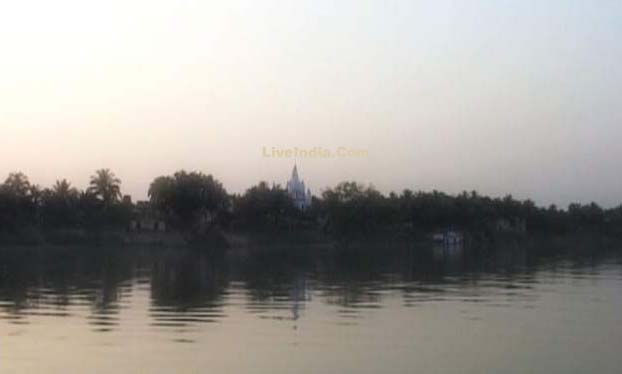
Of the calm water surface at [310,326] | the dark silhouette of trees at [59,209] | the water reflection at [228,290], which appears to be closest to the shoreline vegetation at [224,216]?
the dark silhouette of trees at [59,209]

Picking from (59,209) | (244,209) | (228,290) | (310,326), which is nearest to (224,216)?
(244,209)

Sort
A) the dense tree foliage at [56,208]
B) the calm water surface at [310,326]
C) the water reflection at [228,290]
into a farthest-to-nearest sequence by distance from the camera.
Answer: the dense tree foliage at [56,208]
the water reflection at [228,290]
the calm water surface at [310,326]

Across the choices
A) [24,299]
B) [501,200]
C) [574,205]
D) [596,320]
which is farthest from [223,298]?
[574,205]

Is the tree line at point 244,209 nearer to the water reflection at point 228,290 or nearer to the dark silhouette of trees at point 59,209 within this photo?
the dark silhouette of trees at point 59,209

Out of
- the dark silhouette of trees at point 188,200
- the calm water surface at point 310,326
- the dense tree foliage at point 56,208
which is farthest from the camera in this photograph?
the dark silhouette of trees at point 188,200

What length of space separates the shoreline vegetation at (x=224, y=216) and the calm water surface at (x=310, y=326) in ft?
199

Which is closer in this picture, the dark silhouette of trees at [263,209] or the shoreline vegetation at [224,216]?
the shoreline vegetation at [224,216]

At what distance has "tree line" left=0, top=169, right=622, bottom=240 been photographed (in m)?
97.6

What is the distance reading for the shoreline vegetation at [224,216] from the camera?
9519 cm

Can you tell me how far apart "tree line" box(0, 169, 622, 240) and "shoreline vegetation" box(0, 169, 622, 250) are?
106mm

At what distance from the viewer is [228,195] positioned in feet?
363

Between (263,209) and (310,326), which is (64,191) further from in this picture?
(310,326)

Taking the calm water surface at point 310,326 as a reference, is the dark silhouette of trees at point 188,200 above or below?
above

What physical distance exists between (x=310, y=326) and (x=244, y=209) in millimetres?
90205
